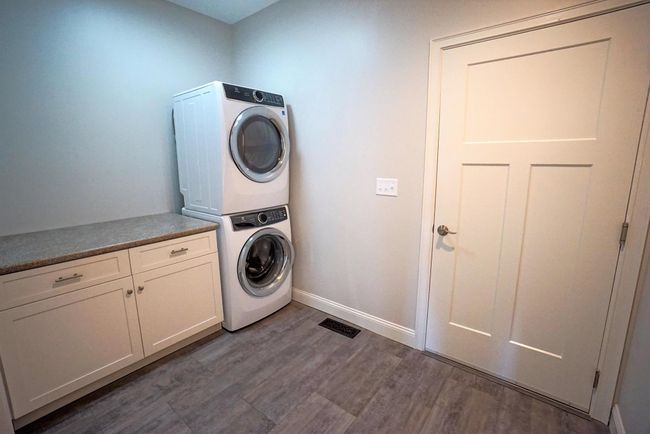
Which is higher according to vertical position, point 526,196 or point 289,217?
point 526,196

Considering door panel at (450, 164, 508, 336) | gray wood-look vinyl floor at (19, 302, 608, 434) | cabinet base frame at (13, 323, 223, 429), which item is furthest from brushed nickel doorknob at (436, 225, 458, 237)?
cabinet base frame at (13, 323, 223, 429)

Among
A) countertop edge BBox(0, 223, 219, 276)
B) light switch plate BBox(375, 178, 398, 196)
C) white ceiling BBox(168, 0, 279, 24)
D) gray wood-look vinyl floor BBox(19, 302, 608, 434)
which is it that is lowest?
gray wood-look vinyl floor BBox(19, 302, 608, 434)

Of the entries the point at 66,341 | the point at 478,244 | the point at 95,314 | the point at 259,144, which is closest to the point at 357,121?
the point at 259,144

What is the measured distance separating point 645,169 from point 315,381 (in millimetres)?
1949

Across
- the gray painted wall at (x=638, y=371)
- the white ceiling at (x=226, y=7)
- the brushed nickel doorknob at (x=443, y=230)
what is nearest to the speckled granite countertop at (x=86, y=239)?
the brushed nickel doorknob at (x=443, y=230)

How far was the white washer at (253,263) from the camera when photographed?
6.93 ft

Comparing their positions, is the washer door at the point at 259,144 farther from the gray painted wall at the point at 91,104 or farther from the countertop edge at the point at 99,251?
the gray painted wall at the point at 91,104

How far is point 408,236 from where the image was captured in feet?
6.47

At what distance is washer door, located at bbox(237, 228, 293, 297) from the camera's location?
2328 mm

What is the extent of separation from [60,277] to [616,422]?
2.79 metres

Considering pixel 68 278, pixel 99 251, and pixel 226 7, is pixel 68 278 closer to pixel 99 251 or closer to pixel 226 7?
pixel 99 251

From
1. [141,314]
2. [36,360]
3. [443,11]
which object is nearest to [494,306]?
[443,11]

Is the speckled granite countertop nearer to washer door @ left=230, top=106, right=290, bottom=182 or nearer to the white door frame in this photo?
washer door @ left=230, top=106, right=290, bottom=182

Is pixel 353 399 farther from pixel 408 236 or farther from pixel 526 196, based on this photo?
pixel 526 196
